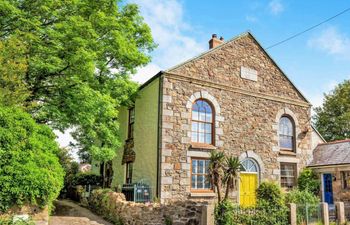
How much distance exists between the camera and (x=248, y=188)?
17656mm

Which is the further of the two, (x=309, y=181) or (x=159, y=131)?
(x=309, y=181)

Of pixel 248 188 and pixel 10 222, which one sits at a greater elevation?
pixel 248 188

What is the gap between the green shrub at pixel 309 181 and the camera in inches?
747

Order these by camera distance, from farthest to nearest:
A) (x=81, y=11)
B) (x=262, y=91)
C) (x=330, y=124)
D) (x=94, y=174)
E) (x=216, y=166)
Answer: (x=330, y=124)
(x=94, y=174)
(x=262, y=91)
(x=81, y=11)
(x=216, y=166)

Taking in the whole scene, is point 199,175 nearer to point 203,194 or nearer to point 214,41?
point 203,194

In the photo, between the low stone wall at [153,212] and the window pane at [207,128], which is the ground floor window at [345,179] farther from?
the low stone wall at [153,212]

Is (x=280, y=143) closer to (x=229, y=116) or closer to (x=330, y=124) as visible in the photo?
(x=229, y=116)

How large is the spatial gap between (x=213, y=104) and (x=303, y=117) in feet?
A: 24.6

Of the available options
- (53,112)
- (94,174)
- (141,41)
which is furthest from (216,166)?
(94,174)

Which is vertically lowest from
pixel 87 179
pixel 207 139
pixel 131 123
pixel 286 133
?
pixel 87 179

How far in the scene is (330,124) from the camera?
3719 cm

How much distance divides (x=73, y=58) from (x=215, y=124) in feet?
25.9

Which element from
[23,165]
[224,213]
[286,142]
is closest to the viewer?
[23,165]

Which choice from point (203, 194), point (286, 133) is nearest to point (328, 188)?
point (286, 133)
